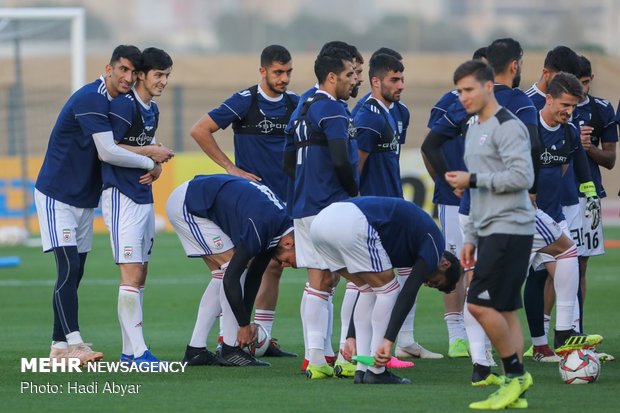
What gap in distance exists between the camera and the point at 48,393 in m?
8.50

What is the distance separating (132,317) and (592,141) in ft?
14.5

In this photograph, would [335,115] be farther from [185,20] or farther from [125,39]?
[185,20]

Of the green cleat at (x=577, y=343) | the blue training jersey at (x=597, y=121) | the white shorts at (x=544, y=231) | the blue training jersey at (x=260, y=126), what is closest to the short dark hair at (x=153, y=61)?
the blue training jersey at (x=260, y=126)

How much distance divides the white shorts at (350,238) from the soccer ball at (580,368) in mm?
1405

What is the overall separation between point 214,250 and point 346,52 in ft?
6.43

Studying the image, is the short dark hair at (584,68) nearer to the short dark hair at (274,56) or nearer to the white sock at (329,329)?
→ the short dark hair at (274,56)

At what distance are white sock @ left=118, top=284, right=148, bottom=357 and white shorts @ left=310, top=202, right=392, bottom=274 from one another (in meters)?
1.69

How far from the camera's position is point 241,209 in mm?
9930

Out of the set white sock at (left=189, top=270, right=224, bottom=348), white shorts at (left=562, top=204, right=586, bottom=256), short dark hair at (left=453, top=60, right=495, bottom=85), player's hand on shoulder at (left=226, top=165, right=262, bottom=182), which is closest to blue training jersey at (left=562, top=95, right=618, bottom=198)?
white shorts at (left=562, top=204, right=586, bottom=256)

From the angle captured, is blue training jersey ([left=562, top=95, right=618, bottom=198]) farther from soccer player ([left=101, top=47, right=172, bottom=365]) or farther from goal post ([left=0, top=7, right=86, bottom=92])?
goal post ([left=0, top=7, right=86, bottom=92])

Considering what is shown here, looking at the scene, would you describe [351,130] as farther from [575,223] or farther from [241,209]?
[575,223]

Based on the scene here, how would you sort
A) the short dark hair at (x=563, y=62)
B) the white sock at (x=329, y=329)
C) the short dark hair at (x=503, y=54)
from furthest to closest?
the short dark hair at (x=563, y=62) → the white sock at (x=329, y=329) → the short dark hair at (x=503, y=54)

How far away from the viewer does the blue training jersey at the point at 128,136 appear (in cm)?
991

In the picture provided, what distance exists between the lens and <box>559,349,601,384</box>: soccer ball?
891 centimetres
